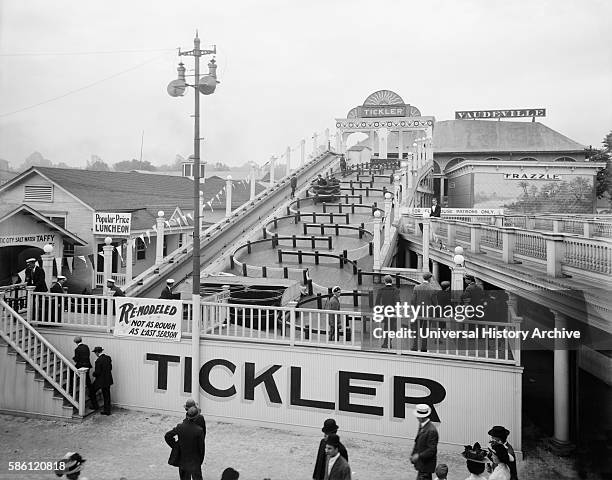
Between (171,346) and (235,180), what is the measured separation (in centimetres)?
1688

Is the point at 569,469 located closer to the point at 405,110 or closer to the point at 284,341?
the point at 284,341

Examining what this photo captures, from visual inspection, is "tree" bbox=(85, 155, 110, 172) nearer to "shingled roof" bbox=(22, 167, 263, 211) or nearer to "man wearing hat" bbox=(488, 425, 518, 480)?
"shingled roof" bbox=(22, 167, 263, 211)

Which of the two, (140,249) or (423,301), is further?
(140,249)

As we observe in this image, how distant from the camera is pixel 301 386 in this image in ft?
29.2

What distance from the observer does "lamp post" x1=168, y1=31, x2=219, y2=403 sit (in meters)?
8.90

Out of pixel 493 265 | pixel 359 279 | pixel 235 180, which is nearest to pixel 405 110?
pixel 235 180

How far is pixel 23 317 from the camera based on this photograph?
10422 millimetres

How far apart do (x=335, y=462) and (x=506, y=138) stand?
82.4 ft

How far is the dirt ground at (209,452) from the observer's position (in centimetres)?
741

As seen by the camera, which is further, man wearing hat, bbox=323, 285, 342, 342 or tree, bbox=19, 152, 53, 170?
tree, bbox=19, 152, 53, 170

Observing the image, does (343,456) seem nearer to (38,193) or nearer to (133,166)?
(38,193)

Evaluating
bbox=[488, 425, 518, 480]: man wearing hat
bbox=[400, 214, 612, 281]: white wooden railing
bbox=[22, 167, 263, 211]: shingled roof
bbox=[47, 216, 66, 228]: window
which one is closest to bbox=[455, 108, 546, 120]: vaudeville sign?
bbox=[400, 214, 612, 281]: white wooden railing

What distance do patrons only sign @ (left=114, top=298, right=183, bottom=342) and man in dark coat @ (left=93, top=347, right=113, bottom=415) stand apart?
582 mm

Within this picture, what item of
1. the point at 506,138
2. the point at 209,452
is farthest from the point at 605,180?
the point at 209,452
